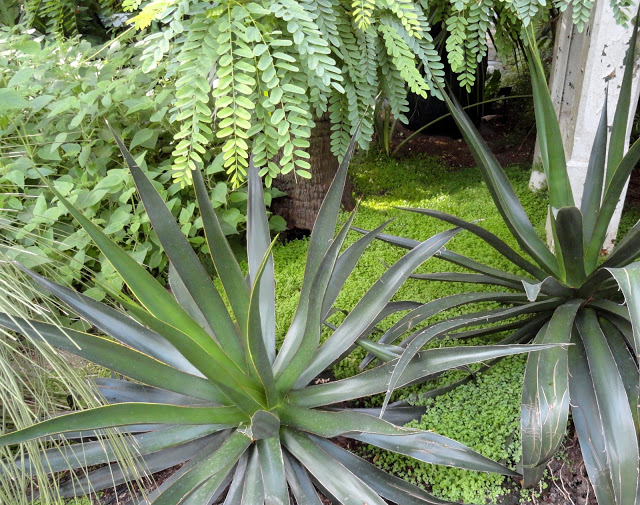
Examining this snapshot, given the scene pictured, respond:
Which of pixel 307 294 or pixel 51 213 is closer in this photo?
pixel 307 294

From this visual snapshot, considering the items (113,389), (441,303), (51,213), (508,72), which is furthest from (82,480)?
(508,72)

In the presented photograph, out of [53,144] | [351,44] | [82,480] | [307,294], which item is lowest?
[82,480]

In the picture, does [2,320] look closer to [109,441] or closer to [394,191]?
[109,441]

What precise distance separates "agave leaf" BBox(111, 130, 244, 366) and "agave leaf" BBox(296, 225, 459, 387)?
263 mm

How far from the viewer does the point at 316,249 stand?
1.91 metres

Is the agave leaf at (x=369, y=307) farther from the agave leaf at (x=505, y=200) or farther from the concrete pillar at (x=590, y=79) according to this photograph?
the concrete pillar at (x=590, y=79)

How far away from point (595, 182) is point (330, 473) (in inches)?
58.1

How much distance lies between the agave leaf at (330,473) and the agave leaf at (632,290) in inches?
32.2

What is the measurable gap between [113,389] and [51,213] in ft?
3.19

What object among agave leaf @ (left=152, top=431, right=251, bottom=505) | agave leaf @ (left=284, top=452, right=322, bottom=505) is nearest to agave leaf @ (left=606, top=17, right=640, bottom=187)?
agave leaf @ (left=284, top=452, right=322, bottom=505)

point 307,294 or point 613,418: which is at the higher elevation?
point 307,294

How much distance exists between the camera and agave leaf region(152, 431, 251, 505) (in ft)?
4.91

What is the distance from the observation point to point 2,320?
1.36 meters

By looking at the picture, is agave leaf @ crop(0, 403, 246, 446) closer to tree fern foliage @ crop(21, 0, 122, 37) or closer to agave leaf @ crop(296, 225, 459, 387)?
agave leaf @ crop(296, 225, 459, 387)
